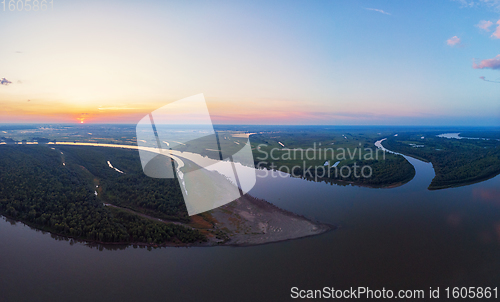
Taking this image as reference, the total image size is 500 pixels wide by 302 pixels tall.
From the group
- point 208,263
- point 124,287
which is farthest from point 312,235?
point 124,287

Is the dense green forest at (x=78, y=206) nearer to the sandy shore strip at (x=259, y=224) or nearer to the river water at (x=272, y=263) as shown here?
the river water at (x=272, y=263)

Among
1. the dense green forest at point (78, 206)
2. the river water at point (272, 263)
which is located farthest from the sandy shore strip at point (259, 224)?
the dense green forest at point (78, 206)

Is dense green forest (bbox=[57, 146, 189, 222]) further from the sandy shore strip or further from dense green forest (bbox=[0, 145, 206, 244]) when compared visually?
the sandy shore strip

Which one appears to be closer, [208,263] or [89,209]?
[208,263]

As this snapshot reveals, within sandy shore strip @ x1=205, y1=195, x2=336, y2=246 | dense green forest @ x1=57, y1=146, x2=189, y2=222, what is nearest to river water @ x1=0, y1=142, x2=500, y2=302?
sandy shore strip @ x1=205, y1=195, x2=336, y2=246

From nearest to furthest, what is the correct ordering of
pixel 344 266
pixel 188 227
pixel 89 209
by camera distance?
pixel 344 266 → pixel 188 227 → pixel 89 209

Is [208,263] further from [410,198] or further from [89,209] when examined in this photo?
[410,198]

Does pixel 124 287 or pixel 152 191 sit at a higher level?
pixel 152 191

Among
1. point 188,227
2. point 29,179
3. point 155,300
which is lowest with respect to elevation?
point 155,300
